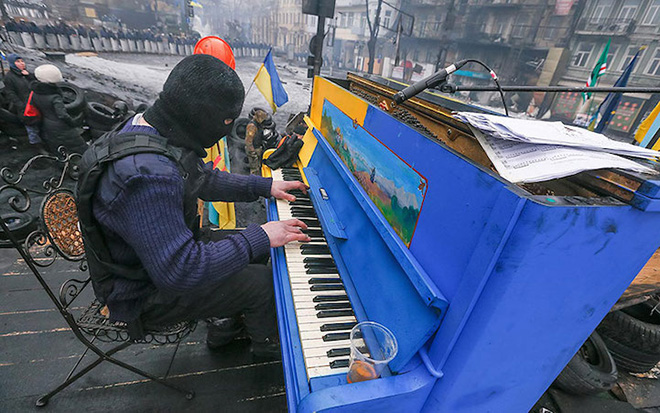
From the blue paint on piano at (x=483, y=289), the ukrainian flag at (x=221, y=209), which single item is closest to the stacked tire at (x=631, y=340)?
the blue paint on piano at (x=483, y=289)

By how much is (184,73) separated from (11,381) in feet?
8.48

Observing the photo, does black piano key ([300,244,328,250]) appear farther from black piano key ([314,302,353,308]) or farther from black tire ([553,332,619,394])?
black tire ([553,332,619,394])

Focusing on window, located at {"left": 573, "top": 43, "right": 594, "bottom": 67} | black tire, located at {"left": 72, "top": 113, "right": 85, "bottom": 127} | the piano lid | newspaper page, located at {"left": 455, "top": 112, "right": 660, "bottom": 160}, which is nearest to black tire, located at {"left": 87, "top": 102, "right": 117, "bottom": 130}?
black tire, located at {"left": 72, "top": 113, "right": 85, "bottom": 127}

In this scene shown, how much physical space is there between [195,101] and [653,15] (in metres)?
29.3

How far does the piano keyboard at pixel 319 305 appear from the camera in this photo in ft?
4.35

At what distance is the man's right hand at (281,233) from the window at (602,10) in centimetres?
2973

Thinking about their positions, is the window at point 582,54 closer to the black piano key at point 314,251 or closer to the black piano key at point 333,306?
the black piano key at point 314,251

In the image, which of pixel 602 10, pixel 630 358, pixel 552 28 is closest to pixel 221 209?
pixel 630 358

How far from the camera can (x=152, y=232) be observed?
1273 mm

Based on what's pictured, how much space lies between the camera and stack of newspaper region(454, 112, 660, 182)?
0.96 meters

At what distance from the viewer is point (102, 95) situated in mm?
9352

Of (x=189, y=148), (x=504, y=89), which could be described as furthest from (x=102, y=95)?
(x=504, y=89)

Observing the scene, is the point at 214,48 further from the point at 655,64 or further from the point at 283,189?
the point at 655,64

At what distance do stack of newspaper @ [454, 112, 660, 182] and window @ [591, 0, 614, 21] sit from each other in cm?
2918
